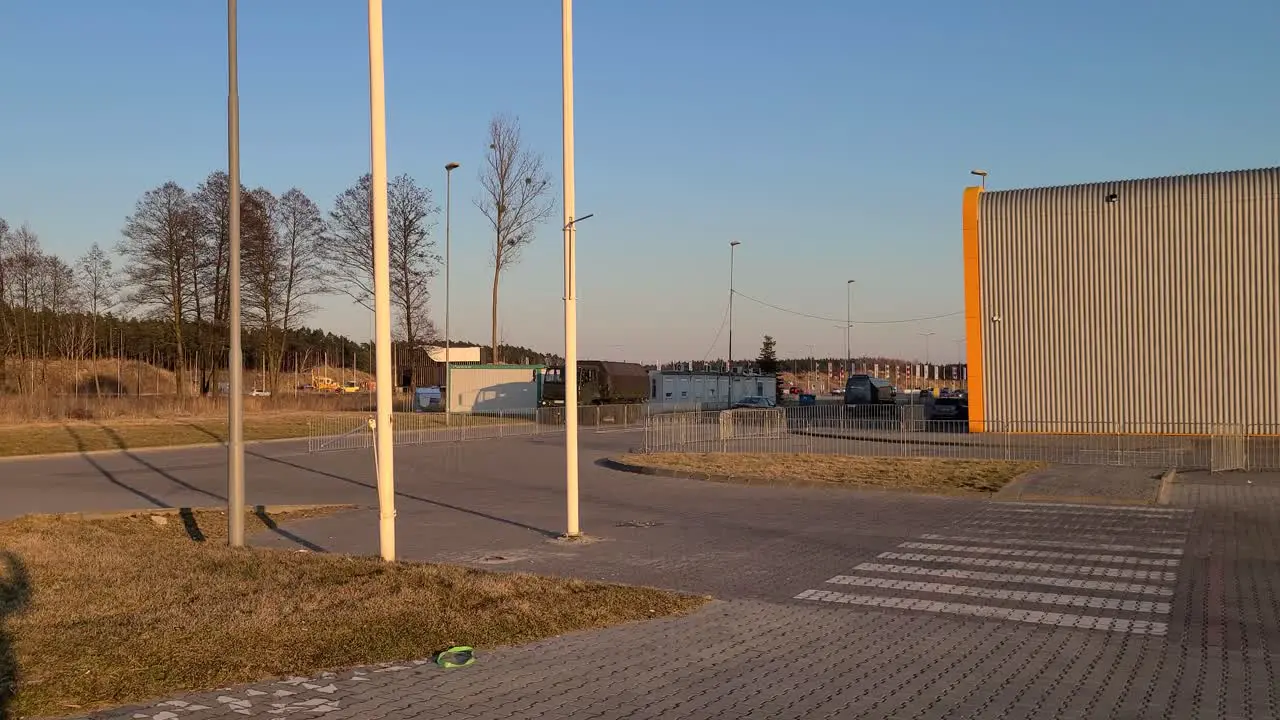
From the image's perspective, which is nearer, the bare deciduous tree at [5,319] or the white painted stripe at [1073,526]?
the white painted stripe at [1073,526]

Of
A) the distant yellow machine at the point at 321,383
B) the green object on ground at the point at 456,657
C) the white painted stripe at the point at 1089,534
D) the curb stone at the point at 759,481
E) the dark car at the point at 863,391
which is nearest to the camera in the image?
the green object on ground at the point at 456,657

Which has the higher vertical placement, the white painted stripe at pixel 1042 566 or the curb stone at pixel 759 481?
the curb stone at pixel 759 481

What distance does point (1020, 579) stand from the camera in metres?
10.4

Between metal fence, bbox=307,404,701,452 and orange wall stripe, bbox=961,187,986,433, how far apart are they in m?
11.0

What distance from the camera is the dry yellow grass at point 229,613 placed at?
636cm

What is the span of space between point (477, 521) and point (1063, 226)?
80.6 ft

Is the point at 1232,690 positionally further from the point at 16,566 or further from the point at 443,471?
the point at 443,471

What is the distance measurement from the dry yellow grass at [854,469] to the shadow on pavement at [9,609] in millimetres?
13454

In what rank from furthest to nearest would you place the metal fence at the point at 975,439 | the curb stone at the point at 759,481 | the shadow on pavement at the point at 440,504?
1. the metal fence at the point at 975,439
2. the curb stone at the point at 759,481
3. the shadow on pavement at the point at 440,504

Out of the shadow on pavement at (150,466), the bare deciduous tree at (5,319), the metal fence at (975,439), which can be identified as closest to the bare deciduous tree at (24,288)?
the bare deciduous tree at (5,319)

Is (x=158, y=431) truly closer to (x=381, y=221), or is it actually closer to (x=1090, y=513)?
(x=381, y=221)

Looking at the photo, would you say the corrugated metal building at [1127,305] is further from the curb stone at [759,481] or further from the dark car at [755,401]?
the dark car at [755,401]

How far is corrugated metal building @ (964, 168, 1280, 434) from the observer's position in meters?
30.1

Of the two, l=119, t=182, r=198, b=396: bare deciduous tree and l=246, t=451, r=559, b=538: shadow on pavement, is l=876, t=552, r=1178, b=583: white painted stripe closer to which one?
l=246, t=451, r=559, b=538: shadow on pavement
